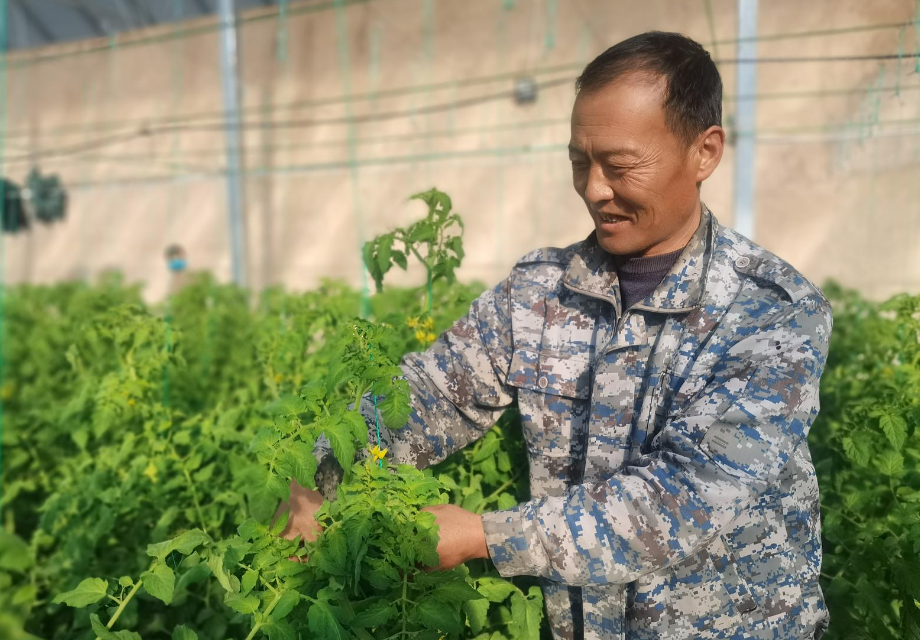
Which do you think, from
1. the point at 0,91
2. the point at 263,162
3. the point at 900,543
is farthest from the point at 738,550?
the point at 0,91

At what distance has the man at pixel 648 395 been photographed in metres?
1.17

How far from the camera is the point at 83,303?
412 centimetres

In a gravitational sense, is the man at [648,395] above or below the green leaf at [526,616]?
above

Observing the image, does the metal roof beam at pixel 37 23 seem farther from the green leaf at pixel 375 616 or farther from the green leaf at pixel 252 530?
the green leaf at pixel 375 616

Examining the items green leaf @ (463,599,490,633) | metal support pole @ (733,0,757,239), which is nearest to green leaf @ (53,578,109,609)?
green leaf @ (463,599,490,633)

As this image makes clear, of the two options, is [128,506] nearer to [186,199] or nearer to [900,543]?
[900,543]

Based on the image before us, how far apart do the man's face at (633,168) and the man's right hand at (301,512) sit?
2.39ft

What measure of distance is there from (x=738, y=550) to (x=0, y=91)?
42.8 feet

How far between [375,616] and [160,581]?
437 mm

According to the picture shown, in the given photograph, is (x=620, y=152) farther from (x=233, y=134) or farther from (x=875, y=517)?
(x=233, y=134)

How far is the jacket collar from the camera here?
1.39m

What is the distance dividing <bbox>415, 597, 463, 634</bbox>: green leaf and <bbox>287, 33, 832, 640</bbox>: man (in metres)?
0.07

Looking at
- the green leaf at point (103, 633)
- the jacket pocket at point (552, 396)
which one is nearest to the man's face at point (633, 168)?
the jacket pocket at point (552, 396)

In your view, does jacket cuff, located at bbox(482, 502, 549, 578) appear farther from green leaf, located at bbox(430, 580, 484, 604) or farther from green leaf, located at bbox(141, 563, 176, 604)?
green leaf, located at bbox(141, 563, 176, 604)
